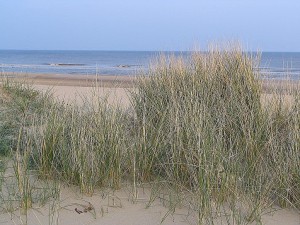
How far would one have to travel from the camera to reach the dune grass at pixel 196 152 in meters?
3.39

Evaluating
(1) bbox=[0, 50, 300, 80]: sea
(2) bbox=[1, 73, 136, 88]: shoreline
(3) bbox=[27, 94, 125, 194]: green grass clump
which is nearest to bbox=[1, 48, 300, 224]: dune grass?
(3) bbox=[27, 94, 125, 194]: green grass clump

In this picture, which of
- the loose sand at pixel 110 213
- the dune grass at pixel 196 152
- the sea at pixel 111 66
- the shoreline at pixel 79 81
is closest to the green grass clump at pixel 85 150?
the dune grass at pixel 196 152

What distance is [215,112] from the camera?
4.46 meters

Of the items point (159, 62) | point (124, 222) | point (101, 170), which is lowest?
point (124, 222)

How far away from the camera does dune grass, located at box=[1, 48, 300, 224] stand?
133 inches

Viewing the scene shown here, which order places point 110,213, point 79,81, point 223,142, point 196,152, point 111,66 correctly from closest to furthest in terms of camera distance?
point 110,213
point 196,152
point 223,142
point 79,81
point 111,66

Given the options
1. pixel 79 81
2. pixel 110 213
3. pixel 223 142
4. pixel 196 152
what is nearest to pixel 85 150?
pixel 110 213

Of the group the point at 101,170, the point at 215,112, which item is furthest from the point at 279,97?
the point at 101,170

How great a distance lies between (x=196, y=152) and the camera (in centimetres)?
374

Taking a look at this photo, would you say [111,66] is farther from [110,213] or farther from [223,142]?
[110,213]

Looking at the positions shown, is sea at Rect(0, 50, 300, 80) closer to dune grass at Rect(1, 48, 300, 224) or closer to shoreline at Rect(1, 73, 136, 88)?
shoreline at Rect(1, 73, 136, 88)

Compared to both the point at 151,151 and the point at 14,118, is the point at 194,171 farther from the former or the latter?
the point at 14,118

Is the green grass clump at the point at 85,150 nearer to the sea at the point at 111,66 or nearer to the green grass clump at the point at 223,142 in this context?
the green grass clump at the point at 223,142

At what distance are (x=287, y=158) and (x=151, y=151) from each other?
1.15 metres
